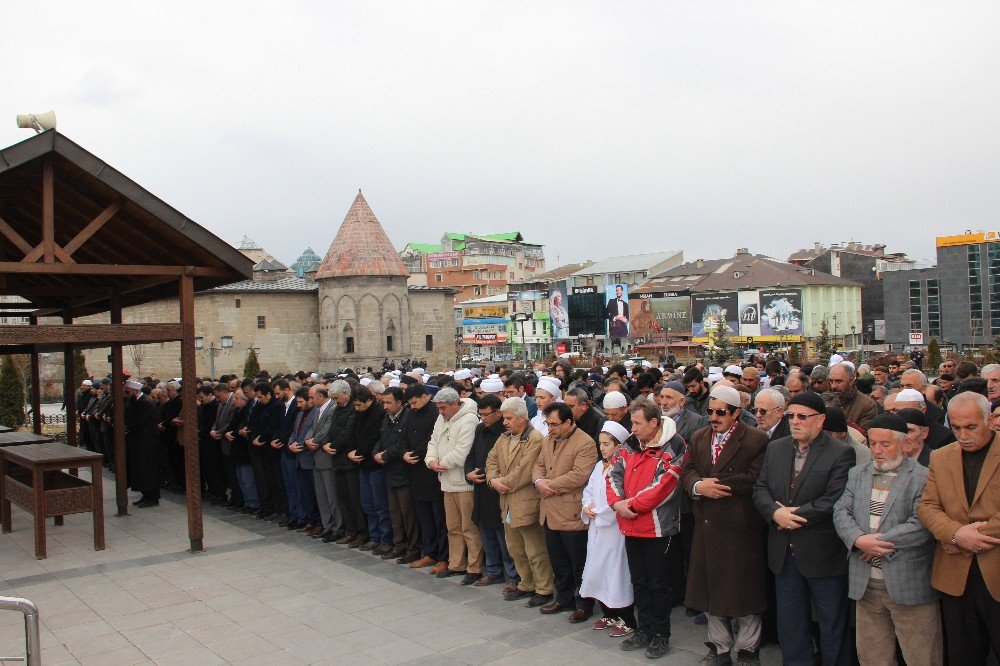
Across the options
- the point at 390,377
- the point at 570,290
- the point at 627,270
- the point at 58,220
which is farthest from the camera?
the point at 627,270

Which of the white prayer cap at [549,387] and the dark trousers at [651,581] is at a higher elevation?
the white prayer cap at [549,387]

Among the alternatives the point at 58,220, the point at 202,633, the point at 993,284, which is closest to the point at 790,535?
the point at 202,633

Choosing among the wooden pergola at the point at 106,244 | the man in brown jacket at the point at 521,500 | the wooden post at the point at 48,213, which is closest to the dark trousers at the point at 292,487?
the wooden pergola at the point at 106,244

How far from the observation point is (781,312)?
76.8m

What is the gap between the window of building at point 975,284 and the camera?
74250 millimetres

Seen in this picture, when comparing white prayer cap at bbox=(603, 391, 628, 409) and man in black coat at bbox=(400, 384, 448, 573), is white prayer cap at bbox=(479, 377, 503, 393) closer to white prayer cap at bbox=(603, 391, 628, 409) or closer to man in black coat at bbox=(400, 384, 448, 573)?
man in black coat at bbox=(400, 384, 448, 573)

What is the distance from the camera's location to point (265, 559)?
930cm

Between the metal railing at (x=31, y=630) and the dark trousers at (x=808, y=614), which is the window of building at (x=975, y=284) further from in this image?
the metal railing at (x=31, y=630)

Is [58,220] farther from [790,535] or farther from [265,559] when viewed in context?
→ [790,535]

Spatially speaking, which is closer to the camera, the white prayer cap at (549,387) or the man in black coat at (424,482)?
the white prayer cap at (549,387)

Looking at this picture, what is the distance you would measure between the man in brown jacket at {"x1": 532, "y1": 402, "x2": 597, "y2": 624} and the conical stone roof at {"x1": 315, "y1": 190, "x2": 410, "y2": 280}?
2061 inches

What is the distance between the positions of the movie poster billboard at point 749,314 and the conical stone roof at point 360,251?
35.5 m

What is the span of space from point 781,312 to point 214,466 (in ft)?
233

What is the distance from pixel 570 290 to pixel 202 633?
83588mm
